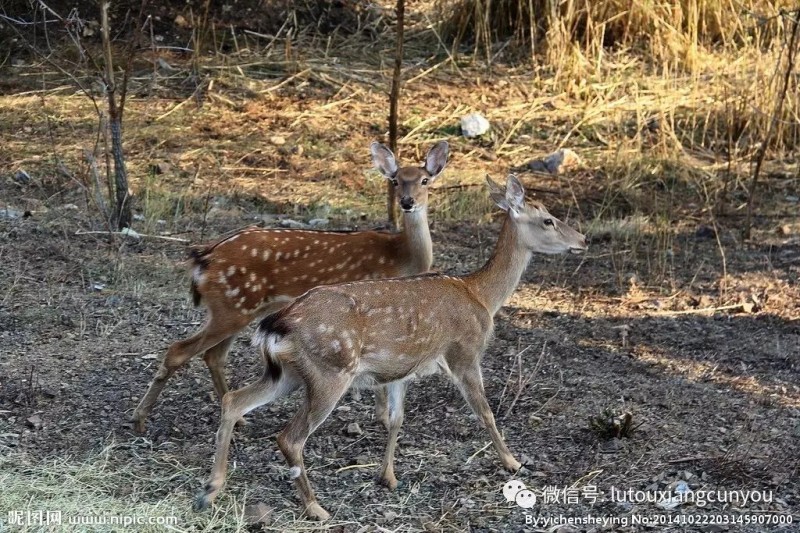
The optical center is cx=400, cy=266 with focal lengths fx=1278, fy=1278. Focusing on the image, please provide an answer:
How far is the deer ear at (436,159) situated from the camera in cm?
780

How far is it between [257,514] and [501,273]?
1.97 meters

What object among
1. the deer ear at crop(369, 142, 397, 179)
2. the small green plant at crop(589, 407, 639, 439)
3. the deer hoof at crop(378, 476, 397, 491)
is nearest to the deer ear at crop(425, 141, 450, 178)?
the deer ear at crop(369, 142, 397, 179)

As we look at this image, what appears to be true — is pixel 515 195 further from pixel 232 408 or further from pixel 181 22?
pixel 181 22

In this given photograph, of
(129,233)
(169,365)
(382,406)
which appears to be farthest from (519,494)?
(129,233)

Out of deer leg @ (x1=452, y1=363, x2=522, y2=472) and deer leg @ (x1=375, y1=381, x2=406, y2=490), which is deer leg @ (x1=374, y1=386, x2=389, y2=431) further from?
deer leg @ (x1=452, y1=363, x2=522, y2=472)

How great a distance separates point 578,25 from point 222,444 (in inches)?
320

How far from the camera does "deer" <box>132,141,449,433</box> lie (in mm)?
6633

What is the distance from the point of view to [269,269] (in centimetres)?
683

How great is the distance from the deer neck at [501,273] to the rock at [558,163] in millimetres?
4203

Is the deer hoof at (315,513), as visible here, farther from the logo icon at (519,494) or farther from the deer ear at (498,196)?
the deer ear at (498,196)

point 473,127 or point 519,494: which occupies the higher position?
point 519,494

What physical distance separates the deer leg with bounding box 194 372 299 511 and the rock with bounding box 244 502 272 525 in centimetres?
18

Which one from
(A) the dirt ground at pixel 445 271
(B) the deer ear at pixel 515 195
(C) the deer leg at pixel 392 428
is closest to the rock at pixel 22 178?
(A) the dirt ground at pixel 445 271

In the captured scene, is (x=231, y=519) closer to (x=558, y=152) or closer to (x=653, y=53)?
(x=558, y=152)
